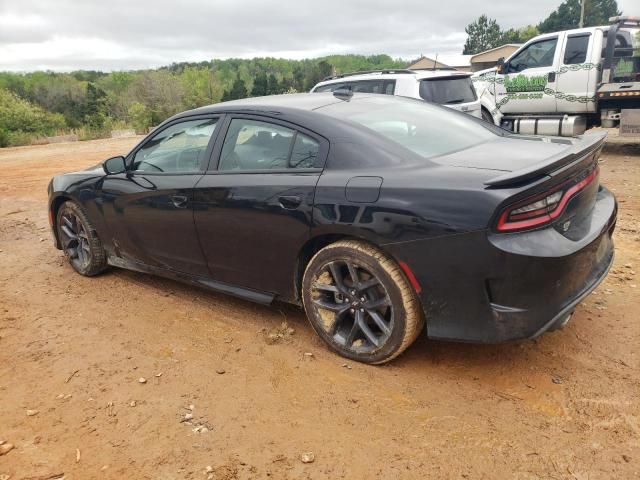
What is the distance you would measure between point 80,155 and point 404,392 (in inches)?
589

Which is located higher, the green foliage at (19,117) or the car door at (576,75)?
the car door at (576,75)

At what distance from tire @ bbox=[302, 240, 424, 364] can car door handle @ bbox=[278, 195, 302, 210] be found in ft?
1.03

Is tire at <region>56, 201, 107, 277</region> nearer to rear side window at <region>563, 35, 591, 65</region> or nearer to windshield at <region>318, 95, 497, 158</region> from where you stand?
windshield at <region>318, 95, 497, 158</region>

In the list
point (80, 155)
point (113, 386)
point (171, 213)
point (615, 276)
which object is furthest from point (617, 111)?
point (80, 155)

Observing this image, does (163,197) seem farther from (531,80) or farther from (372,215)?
(531,80)

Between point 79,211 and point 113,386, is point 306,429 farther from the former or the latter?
point 79,211

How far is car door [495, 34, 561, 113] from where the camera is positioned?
10992 mm

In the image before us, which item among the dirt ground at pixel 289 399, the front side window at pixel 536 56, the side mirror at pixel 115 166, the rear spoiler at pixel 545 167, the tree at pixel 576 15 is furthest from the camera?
the tree at pixel 576 15

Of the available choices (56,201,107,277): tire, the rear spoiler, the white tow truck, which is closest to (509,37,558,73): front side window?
the white tow truck

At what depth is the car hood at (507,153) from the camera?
2730 mm

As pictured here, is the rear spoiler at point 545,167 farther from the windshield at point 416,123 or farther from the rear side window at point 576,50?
the rear side window at point 576,50

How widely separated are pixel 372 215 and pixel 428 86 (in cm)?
645

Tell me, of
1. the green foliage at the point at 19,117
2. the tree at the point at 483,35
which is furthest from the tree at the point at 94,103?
the tree at the point at 483,35

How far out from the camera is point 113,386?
304 centimetres
